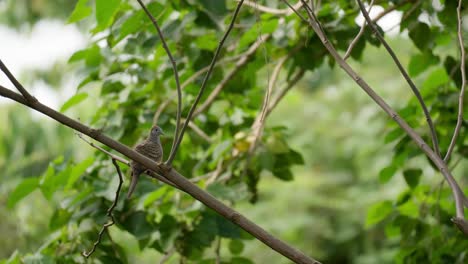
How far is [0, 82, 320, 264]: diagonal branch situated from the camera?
1.47m

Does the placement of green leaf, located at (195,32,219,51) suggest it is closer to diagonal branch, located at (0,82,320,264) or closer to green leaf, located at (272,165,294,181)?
green leaf, located at (272,165,294,181)

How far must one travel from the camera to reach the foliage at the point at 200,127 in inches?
105

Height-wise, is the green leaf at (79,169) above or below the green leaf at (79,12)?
below

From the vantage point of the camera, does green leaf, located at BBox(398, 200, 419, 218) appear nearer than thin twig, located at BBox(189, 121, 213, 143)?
Yes

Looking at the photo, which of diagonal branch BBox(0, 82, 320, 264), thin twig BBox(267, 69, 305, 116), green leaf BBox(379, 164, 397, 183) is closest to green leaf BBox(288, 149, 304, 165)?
thin twig BBox(267, 69, 305, 116)

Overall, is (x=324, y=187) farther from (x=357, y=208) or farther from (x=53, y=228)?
(x=53, y=228)

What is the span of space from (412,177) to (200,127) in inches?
A: 41.4

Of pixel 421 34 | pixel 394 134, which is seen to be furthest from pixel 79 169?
pixel 421 34

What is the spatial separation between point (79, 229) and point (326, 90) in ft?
33.3

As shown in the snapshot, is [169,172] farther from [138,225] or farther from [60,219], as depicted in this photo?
[60,219]

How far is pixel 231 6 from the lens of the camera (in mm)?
3268

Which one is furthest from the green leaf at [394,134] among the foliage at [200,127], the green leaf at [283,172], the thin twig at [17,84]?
the thin twig at [17,84]

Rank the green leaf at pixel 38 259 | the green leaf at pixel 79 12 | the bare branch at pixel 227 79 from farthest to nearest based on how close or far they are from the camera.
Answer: the bare branch at pixel 227 79, the green leaf at pixel 79 12, the green leaf at pixel 38 259

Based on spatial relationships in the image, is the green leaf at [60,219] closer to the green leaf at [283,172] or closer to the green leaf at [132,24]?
the green leaf at [132,24]
